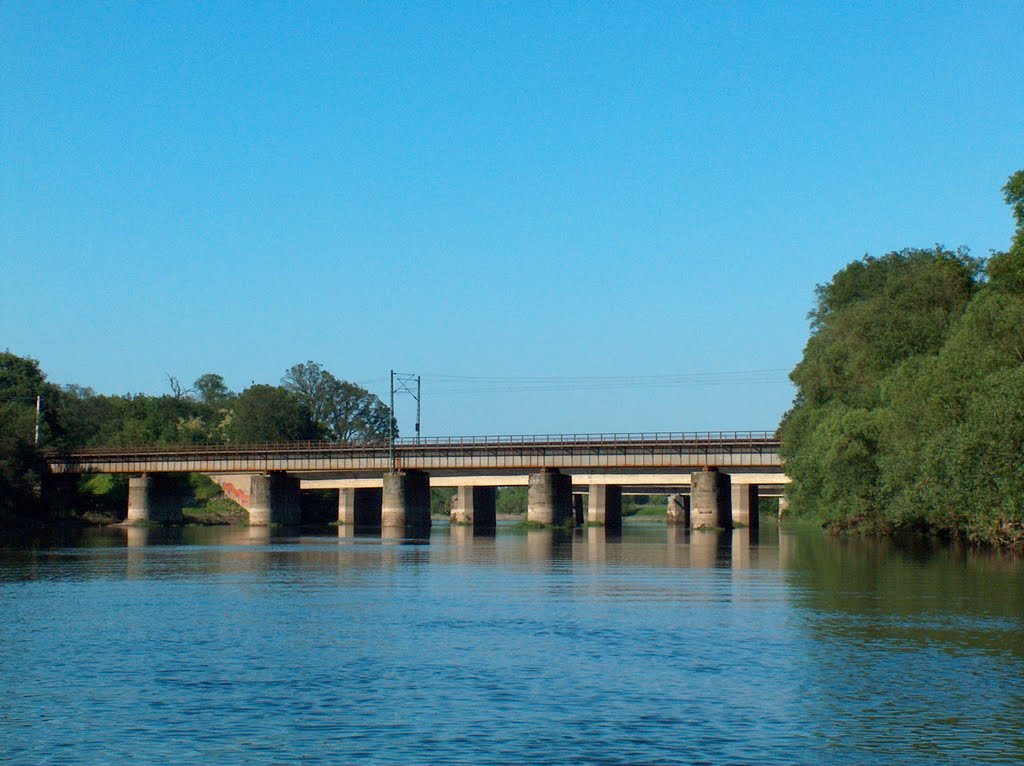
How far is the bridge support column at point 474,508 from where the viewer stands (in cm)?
14925

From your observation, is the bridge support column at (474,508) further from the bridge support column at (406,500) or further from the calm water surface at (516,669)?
the calm water surface at (516,669)

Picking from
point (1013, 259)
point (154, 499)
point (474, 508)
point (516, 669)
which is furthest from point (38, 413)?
point (516, 669)

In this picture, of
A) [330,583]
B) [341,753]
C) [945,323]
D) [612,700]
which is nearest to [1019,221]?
[945,323]

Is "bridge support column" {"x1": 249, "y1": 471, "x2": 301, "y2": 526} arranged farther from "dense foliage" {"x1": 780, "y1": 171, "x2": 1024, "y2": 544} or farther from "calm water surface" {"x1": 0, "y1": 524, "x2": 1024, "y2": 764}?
"calm water surface" {"x1": 0, "y1": 524, "x2": 1024, "y2": 764}

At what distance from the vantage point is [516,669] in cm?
2772

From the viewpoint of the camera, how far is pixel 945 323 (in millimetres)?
88125

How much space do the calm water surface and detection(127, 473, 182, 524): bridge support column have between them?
92.4m

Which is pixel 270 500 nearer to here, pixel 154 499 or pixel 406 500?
pixel 154 499

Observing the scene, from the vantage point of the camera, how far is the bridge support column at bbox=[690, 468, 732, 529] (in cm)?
12231

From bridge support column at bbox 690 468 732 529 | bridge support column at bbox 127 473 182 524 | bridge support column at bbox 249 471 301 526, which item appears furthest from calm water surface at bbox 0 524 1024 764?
bridge support column at bbox 127 473 182 524

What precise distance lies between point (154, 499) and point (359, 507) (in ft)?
85.6

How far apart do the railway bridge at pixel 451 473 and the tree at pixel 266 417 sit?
91.5 feet

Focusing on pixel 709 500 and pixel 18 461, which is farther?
pixel 18 461

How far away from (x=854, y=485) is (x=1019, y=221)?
19302 mm
